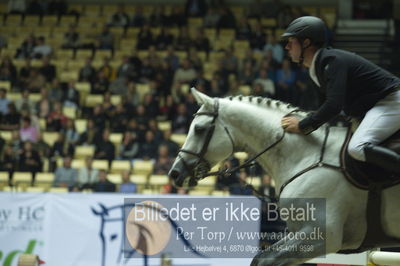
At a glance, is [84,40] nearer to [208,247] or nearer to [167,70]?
[167,70]

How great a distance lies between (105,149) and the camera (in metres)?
13.9

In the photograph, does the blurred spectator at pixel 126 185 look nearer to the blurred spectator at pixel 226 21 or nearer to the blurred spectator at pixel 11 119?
the blurred spectator at pixel 11 119

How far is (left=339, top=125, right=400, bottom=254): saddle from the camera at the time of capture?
16.5 ft

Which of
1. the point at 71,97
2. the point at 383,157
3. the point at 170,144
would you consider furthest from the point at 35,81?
the point at 383,157

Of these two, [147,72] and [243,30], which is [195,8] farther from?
[147,72]

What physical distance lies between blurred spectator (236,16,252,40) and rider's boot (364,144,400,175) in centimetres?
1234

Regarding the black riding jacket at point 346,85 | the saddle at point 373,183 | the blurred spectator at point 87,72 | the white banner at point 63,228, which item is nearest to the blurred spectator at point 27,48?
the blurred spectator at point 87,72

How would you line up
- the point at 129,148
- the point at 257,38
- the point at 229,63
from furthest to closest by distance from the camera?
the point at 257,38
the point at 229,63
the point at 129,148

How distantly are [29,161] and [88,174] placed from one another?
1.43 metres

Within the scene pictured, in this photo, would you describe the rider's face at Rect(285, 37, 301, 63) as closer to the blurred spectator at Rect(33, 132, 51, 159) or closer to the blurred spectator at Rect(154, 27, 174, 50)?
the blurred spectator at Rect(33, 132, 51, 159)

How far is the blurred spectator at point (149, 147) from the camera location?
1361cm

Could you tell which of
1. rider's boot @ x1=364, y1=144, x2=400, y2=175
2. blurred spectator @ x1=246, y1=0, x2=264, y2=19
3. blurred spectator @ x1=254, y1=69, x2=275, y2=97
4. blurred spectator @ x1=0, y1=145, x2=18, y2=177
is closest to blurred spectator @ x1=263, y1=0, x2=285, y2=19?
blurred spectator @ x1=246, y1=0, x2=264, y2=19

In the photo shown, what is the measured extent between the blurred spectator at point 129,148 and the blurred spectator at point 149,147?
11 cm

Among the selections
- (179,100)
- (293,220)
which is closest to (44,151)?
(179,100)
